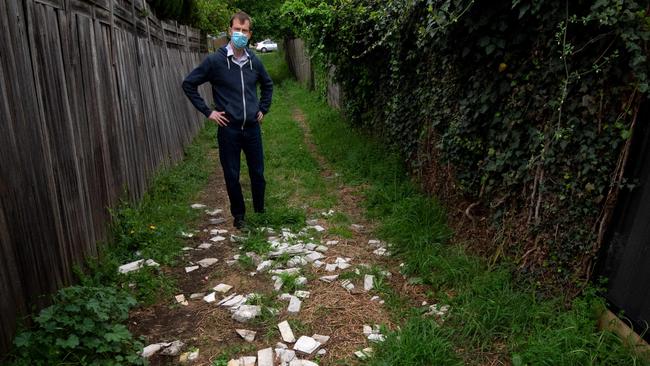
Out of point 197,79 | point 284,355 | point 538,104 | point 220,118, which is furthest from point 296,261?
point 538,104

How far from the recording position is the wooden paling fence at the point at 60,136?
2338mm

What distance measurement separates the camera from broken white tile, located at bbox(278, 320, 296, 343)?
2.79m

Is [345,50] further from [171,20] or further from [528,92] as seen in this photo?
[528,92]

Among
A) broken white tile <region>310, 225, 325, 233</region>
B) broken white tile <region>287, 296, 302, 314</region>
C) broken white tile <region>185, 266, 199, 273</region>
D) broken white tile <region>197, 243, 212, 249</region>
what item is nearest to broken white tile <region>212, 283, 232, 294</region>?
broken white tile <region>185, 266, 199, 273</region>

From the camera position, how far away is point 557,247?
2.72 metres

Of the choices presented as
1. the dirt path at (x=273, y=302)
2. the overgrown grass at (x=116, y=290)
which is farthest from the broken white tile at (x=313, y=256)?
the overgrown grass at (x=116, y=290)

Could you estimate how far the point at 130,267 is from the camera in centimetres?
356

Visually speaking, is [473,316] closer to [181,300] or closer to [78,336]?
[181,300]

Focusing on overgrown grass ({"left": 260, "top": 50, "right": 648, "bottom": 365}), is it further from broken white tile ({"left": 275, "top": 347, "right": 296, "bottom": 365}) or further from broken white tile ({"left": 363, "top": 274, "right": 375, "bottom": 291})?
broken white tile ({"left": 275, "top": 347, "right": 296, "bottom": 365})

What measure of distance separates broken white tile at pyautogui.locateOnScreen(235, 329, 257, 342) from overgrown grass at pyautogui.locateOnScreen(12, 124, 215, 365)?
24.5 inches

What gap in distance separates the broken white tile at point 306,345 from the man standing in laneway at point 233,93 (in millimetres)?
2069

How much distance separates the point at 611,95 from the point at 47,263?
3.47 m

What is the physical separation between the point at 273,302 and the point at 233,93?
2116 mm

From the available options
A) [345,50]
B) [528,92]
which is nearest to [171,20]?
[345,50]
